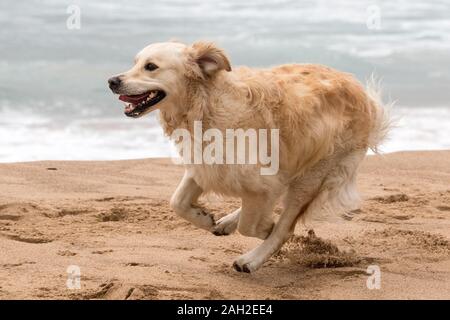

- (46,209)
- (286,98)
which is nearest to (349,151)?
(286,98)

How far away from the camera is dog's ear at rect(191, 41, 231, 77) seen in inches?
286

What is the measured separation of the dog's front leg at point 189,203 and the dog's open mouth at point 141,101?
856 mm

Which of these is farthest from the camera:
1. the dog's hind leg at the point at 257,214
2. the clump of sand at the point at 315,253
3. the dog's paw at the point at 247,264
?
the clump of sand at the point at 315,253

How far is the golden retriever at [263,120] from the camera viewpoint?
7254 millimetres

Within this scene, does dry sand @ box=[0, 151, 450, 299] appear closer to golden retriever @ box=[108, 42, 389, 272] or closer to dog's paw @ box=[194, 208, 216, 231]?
dog's paw @ box=[194, 208, 216, 231]

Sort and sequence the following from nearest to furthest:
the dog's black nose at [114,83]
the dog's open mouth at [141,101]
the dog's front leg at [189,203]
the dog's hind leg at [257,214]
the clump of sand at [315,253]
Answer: the dog's black nose at [114,83]
the dog's open mouth at [141,101]
the dog's hind leg at [257,214]
the dog's front leg at [189,203]
the clump of sand at [315,253]

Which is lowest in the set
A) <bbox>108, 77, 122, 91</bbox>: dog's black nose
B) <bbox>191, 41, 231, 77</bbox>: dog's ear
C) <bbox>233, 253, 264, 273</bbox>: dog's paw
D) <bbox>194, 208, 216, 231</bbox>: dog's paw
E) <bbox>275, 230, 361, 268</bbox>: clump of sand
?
<bbox>275, 230, 361, 268</bbox>: clump of sand

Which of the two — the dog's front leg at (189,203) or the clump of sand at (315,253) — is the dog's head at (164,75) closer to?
the dog's front leg at (189,203)

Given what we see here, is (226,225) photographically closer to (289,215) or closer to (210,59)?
(289,215)

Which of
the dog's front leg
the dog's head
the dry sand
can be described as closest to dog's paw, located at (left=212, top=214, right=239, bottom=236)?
the dog's front leg

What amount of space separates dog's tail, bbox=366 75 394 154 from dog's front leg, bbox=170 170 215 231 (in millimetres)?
1754

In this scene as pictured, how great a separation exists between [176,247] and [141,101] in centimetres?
204

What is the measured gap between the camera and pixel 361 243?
30.0 ft

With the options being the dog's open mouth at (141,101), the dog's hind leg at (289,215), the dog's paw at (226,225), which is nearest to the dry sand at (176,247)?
the dog's hind leg at (289,215)
